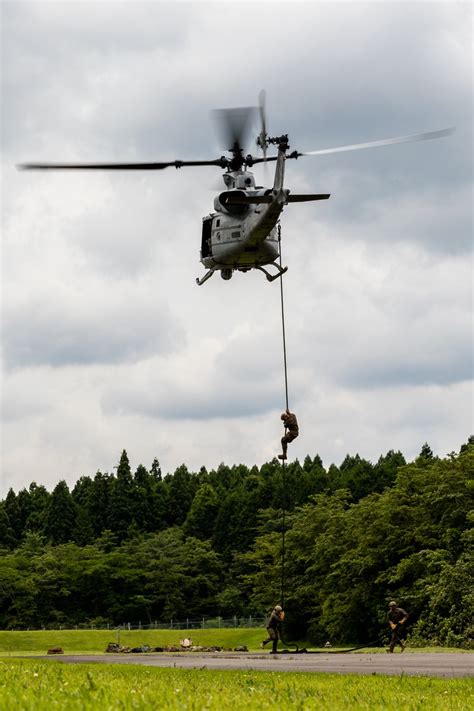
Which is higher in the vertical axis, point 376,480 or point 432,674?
point 376,480

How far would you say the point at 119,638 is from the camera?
244 ft

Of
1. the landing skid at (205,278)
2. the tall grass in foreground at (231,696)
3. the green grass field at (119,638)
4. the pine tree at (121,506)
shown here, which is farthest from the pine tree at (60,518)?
the tall grass in foreground at (231,696)

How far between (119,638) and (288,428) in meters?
51.7

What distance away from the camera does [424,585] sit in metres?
54.5

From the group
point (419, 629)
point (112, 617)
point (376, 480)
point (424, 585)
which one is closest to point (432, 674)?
point (419, 629)

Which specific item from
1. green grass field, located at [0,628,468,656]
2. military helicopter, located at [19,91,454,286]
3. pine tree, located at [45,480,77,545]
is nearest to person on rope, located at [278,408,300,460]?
military helicopter, located at [19,91,454,286]

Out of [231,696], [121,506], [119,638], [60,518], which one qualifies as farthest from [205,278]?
[121,506]

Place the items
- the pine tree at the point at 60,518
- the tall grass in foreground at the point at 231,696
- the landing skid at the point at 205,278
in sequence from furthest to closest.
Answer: the pine tree at the point at 60,518 < the landing skid at the point at 205,278 < the tall grass in foreground at the point at 231,696

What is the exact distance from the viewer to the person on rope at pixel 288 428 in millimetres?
26609

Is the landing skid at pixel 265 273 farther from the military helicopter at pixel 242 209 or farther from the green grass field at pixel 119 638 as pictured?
A: the green grass field at pixel 119 638

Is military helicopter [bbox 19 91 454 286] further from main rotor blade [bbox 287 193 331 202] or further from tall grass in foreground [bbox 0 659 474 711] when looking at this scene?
tall grass in foreground [bbox 0 659 474 711]

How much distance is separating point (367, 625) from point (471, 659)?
129 feet

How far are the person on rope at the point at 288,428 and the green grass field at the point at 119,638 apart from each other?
45.2 meters

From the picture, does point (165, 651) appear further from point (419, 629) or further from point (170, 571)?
point (170, 571)
